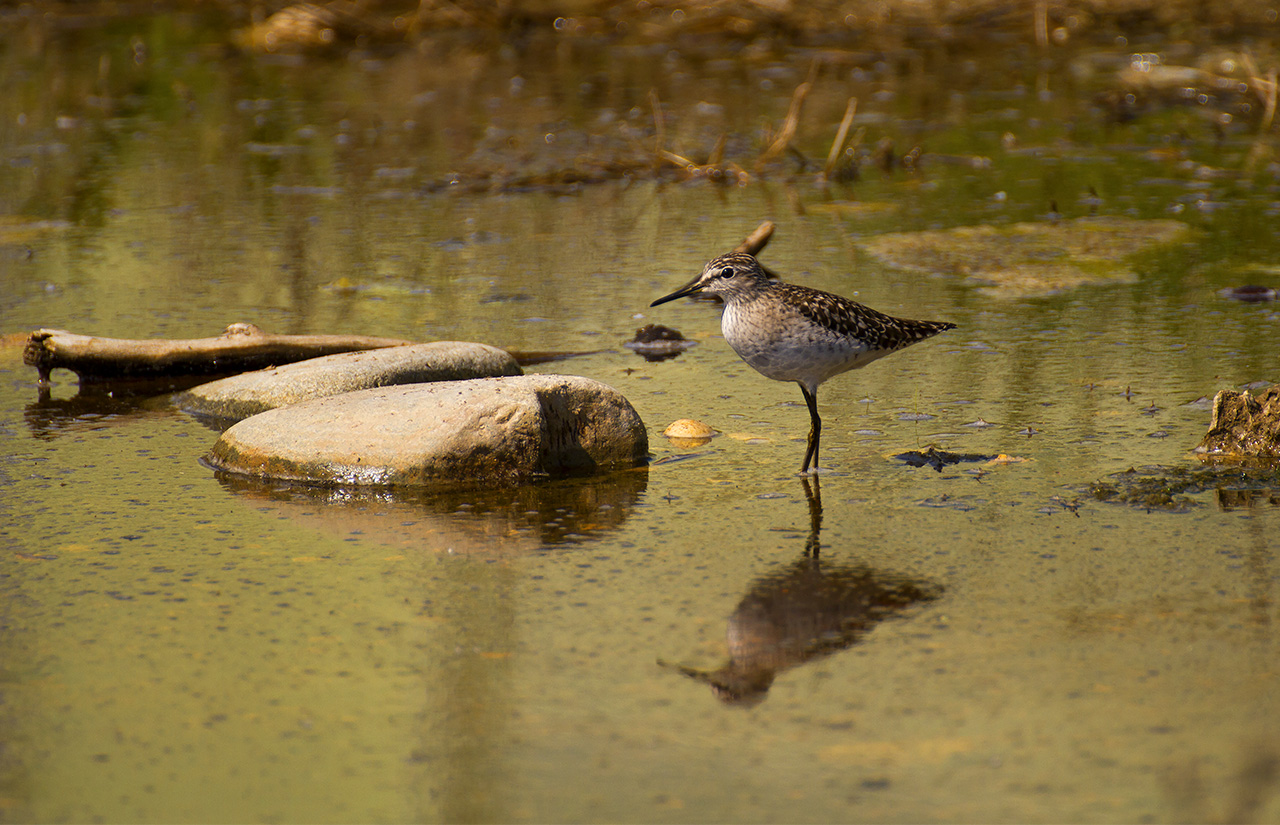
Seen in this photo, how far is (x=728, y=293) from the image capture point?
21.1 feet

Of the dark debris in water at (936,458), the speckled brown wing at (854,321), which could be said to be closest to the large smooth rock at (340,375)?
A: the speckled brown wing at (854,321)

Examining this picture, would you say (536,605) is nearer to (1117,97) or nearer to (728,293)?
(728,293)

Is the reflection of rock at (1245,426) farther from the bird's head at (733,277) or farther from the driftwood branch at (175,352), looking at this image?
the driftwood branch at (175,352)

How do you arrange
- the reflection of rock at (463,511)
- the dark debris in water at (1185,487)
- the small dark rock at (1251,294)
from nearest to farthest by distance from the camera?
the reflection of rock at (463,511) < the dark debris in water at (1185,487) < the small dark rock at (1251,294)

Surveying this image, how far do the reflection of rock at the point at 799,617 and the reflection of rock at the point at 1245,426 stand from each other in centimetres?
191

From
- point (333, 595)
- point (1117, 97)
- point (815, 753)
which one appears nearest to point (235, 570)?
point (333, 595)

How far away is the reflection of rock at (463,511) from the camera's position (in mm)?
5379

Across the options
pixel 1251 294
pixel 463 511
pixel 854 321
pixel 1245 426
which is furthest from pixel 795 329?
pixel 1251 294

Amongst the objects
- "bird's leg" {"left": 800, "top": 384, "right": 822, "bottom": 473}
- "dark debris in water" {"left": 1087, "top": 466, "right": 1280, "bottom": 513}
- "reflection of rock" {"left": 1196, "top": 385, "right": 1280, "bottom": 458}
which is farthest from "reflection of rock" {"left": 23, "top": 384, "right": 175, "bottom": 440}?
"reflection of rock" {"left": 1196, "top": 385, "right": 1280, "bottom": 458}

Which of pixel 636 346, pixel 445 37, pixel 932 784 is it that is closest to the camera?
pixel 932 784

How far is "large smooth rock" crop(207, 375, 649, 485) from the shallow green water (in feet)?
0.56

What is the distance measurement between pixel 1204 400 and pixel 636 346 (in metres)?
3.04

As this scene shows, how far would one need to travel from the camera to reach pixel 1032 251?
988 cm

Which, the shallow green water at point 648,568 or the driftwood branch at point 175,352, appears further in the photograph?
the driftwood branch at point 175,352
